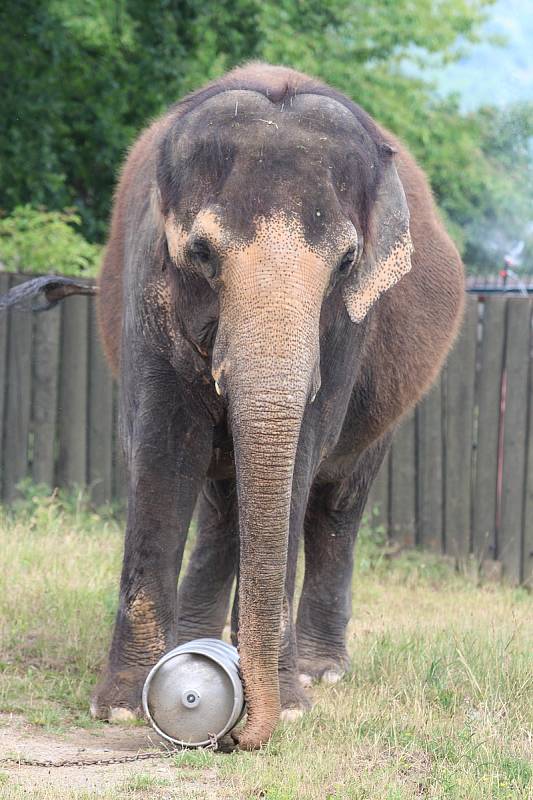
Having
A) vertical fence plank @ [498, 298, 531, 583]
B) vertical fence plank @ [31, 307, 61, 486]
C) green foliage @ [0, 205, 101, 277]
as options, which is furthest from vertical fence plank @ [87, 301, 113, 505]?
vertical fence plank @ [498, 298, 531, 583]

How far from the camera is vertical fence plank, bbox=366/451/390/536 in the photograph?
37.6 ft

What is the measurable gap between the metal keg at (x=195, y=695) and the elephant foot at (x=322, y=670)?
185 cm

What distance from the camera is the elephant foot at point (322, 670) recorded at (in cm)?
705

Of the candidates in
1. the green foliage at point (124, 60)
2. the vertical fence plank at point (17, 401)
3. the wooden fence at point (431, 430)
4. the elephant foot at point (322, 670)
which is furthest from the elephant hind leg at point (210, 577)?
the green foliage at point (124, 60)

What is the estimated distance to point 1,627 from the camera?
728cm

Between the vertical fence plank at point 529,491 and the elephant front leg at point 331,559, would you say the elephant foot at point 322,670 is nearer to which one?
the elephant front leg at point 331,559

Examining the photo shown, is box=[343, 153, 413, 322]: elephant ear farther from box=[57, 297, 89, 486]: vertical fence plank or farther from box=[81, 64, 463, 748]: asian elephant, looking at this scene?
box=[57, 297, 89, 486]: vertical fence plank

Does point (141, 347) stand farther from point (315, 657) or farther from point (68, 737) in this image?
point (315, 657)

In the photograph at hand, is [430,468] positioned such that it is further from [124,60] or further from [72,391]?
[124,60]

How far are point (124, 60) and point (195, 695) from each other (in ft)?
44.8

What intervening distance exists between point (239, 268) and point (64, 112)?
13676mm

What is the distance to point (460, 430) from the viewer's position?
11344 millimetres

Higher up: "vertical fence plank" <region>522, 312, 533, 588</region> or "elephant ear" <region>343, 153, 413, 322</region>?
"elephant ear" <region>343, 153, 413, 322</region>

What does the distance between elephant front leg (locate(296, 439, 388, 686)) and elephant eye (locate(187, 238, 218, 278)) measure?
8.79 feet
